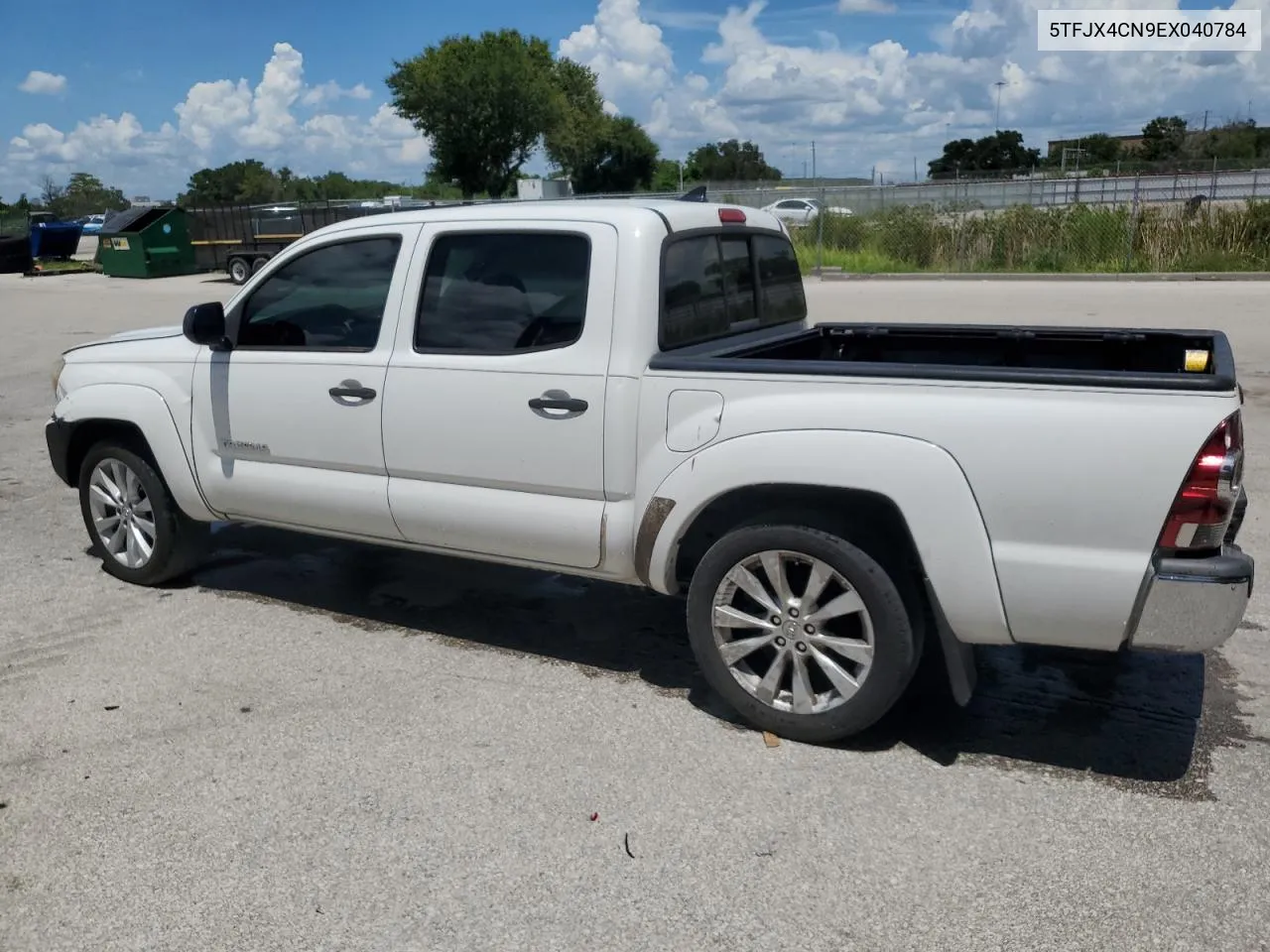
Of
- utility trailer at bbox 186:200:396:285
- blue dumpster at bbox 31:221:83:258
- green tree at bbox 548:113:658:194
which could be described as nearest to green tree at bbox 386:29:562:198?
green tree at bbox 548:113:658:194

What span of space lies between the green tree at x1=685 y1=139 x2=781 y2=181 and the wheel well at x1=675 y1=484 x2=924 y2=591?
97.5m

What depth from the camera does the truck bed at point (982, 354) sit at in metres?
3.57

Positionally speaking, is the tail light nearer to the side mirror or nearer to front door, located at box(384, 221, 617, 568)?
front door, located at box(384, 221, 617, 568)

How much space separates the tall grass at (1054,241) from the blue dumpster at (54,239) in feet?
82.7

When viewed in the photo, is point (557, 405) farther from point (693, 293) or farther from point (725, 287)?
point (725, 287)

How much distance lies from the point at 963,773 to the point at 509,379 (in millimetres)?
2196

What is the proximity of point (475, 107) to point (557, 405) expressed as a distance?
Result: 66863 millimetres

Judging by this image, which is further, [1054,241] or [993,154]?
[993,154]

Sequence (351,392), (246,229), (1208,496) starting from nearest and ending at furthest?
(1208,496) → (351,392) → (246,229)

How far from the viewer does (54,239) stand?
38.3 metres

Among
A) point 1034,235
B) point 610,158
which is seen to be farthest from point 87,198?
point 1034,235

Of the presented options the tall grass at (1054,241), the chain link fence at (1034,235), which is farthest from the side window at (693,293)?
the tall grass at (1054,241)

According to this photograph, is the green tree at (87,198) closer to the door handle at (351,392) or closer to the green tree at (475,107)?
the green tree at (475,107)

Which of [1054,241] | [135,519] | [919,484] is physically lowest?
[135,519]
